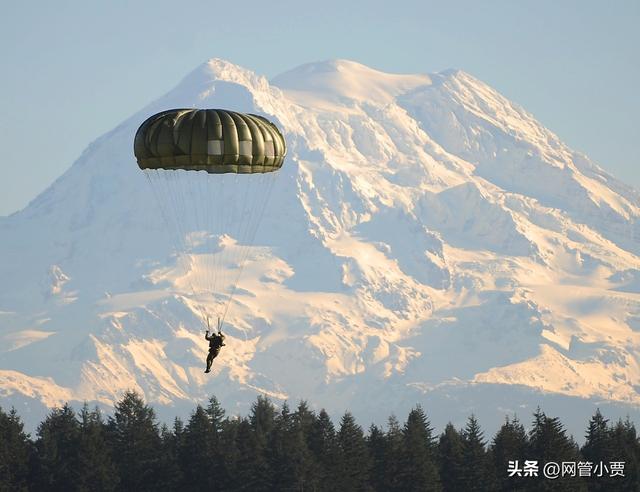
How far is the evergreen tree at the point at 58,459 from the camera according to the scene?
465 ft

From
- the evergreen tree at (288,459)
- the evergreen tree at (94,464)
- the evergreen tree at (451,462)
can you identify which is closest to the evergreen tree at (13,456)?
the evergreen tree at (94,464)

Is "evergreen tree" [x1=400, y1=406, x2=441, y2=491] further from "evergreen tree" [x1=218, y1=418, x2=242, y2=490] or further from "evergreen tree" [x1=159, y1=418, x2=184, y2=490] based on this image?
"evergreen tree" [x1=159, y1=418, x2=184, y2=490]

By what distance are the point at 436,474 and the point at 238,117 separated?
48.4 meters

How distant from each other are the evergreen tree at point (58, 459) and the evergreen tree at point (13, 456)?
101cm

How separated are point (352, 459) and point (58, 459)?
20.8 m

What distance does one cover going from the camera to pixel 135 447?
146 m

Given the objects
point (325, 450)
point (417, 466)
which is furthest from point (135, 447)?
point (417, 466)

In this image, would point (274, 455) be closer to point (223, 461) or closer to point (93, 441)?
point (223, 461)

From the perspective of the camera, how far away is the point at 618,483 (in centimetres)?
14312

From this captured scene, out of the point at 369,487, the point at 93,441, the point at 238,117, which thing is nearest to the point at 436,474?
the point at 369,487

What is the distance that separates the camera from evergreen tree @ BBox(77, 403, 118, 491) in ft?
462

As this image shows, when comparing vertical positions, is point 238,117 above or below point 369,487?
above

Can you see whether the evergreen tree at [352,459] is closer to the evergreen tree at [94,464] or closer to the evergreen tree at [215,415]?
the evergreen tree at [215,415]

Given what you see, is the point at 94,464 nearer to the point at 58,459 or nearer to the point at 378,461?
the point at 58,459
